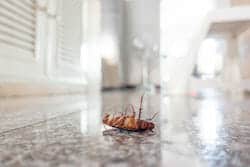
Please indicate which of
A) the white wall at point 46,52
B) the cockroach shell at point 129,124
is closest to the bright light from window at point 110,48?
the white wall at point 46,52

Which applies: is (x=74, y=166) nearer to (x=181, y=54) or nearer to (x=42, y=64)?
(x=42, y=64)

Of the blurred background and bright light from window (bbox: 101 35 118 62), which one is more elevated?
bright light from window (bbox: 101 35 118 62)

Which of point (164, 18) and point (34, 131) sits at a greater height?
point (164, 18)

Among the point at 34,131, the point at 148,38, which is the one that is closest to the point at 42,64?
the point at 148,38

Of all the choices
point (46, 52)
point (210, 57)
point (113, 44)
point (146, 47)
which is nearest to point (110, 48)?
point (113, 44)

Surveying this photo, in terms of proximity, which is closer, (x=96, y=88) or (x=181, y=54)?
(x=181, y=54)

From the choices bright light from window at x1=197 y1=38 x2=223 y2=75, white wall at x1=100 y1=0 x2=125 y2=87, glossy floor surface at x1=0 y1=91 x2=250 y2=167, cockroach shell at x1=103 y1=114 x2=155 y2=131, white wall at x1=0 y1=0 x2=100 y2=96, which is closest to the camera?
glossy floor surface at x1=0 y1=91 x2=250 y2=167

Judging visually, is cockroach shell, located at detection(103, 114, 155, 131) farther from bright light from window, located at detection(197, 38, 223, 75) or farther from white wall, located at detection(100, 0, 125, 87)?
white wall, located at detection(100, 0, 125, 87)

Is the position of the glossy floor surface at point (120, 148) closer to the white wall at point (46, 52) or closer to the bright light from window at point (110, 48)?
the white wall at point (46, 52)

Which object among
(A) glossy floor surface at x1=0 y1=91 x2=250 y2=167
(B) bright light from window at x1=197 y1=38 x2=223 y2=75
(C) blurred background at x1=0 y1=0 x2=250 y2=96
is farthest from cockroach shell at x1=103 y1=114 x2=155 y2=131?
(B) bright light from window at x1=197 y1=38 x2=223 y2=75
